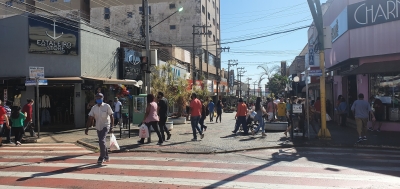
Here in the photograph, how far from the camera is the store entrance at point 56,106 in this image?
19.0m

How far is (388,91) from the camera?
15.5 metres

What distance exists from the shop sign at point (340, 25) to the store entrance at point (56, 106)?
584 inches

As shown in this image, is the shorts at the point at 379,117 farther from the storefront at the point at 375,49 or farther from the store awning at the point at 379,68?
the store awning at the point at 379,68

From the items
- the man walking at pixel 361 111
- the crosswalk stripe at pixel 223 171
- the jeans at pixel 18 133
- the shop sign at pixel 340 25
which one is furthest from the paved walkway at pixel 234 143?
the shop sign at pixel 340 25

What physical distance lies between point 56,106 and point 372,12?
17.1 meters

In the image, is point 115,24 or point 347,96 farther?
point 115,24

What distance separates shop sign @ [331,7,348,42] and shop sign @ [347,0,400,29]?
485mm

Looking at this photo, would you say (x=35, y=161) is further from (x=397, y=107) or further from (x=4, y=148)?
(x=397, y=107)


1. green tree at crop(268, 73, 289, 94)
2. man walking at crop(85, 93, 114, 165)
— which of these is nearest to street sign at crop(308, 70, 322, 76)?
man walking at crop(85, 93, 114, 165)

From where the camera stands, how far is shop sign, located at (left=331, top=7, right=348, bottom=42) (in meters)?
16.8

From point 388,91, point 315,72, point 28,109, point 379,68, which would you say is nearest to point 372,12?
point 379,68

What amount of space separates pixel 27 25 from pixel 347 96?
17.9 metres

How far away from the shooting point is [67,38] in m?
18.7

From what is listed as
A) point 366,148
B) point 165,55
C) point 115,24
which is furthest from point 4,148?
point 115,24
